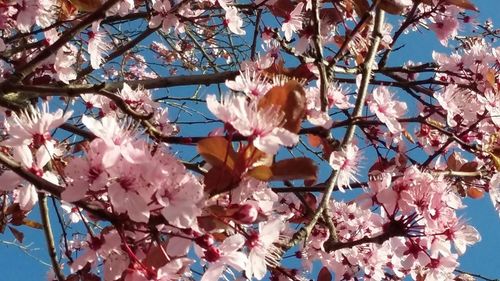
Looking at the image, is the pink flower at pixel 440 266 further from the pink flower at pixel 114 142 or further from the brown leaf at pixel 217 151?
the pink flower at pixel 114 142

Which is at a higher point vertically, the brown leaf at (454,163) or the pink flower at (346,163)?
the brown leaf at (454,163)

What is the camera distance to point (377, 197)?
6.03 ft

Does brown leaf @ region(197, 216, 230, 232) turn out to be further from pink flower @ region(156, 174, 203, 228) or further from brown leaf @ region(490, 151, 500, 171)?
brown leaf @ region(490, 151, 500, 171)

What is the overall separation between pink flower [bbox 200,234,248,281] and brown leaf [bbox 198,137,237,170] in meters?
0.16

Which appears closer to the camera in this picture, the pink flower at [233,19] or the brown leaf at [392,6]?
the brown leaf at [392,6]

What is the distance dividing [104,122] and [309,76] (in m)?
1.10

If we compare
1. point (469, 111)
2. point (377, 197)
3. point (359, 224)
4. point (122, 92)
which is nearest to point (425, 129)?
point (469, 111)

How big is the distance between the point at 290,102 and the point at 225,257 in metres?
0.32

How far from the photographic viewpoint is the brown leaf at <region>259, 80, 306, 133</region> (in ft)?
3.97

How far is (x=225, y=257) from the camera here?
1.27m

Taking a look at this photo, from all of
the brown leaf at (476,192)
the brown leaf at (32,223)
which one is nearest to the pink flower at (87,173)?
the brown leaf at (32,223)

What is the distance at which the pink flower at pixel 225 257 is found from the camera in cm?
126

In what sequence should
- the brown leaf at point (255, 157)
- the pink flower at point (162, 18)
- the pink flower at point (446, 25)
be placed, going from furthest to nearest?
the pink flower at point (446, 25), the pink flower at point (162, 18), the brown leaf at point (255, 157)

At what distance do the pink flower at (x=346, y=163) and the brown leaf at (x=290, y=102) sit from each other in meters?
0.59
